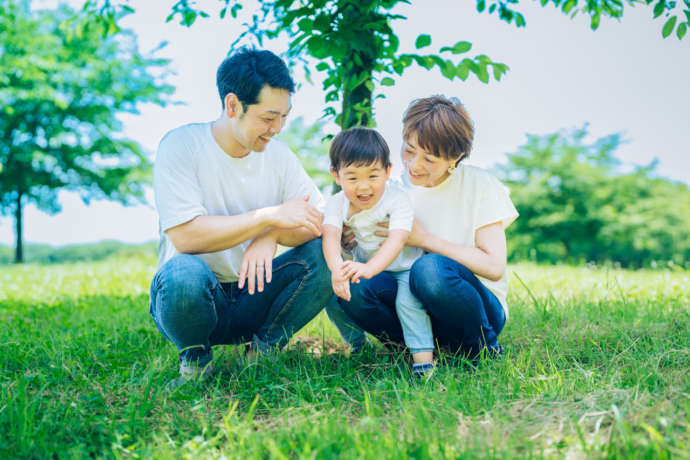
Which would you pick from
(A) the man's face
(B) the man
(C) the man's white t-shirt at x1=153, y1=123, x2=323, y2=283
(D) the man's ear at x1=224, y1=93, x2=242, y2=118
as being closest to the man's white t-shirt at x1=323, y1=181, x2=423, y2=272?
(B) the man

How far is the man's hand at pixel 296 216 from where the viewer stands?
2441mm

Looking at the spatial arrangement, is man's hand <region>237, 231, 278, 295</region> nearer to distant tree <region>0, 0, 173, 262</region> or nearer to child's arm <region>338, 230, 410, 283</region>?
child's arm <region>338, 230, 410, 283</region>

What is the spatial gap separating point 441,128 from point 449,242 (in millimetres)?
535

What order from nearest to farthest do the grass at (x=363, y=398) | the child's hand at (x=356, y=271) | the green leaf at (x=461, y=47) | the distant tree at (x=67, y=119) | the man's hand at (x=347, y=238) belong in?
the grass at (x=363, y=398)
the child's hand at (x=356, y=271)
the man's hand at (x=347, y=238)
the green leaf at (x=461, y=47)
the distant tree at (x=67, y=119)

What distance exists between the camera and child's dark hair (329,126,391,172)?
2.36m

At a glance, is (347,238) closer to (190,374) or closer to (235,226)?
(235,226)

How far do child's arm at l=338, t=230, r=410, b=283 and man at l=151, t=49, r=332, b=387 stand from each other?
0.32 m

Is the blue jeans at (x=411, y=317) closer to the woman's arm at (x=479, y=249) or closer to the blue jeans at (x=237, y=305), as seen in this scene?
the woman's arm at (x=479, y=249)

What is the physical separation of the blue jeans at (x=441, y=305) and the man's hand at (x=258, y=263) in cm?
42

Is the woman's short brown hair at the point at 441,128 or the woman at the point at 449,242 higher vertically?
the woman's short brown hair at the point at 441,128

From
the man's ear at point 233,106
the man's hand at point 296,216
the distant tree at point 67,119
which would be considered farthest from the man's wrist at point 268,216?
the distant tree at point 67,119

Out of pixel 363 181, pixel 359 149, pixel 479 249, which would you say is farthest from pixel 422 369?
pixel 359 149

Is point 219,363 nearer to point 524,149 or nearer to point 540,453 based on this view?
point 540,453

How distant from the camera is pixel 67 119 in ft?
49.4
